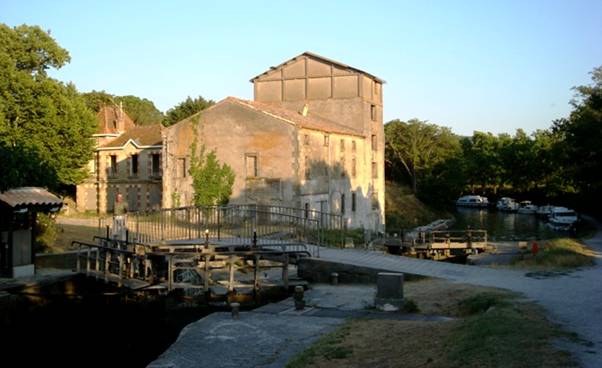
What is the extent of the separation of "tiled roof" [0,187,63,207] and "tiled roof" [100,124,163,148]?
2462cm

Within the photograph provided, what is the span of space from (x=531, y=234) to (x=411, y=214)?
18761mm

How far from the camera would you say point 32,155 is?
24672 mm

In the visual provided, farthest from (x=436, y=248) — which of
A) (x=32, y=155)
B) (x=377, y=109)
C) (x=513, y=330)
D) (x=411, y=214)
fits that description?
(x=411, y=214)

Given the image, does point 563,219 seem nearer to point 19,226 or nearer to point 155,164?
point 155,164

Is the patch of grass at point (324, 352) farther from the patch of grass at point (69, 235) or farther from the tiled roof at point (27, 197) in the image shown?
the patch of grass at point (69, 235)

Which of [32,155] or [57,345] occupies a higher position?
[32,155]

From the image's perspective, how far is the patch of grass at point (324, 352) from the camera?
1068 centimetres

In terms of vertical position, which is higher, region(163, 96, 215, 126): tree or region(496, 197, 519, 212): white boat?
region(163, 96, 215, 126): tree

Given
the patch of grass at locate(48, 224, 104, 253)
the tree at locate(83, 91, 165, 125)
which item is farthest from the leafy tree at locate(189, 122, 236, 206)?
the tree at locate(83, 91, 165, 125)

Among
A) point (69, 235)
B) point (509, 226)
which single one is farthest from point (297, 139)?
point (509, 226)

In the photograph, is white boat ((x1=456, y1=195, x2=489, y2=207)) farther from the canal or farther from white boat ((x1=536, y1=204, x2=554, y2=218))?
white boat ((x1=536, y1=204, x2=554, y2=218))

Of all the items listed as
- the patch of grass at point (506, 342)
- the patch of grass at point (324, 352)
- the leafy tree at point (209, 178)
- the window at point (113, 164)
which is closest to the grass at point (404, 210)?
the window at point (113, 164)

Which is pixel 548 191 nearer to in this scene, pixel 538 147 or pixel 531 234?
pixel 538 147

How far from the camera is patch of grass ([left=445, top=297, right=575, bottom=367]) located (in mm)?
8703
